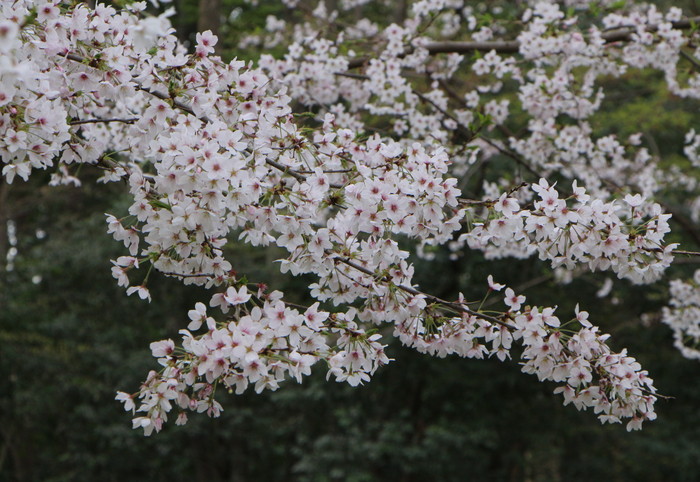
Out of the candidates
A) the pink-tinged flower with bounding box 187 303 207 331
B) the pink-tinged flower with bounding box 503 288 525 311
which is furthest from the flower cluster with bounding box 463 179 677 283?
the pink-tinged flower with bounding box 187 303 207 331

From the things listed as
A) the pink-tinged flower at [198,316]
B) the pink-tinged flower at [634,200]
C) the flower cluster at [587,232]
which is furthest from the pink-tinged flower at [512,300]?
the pink-tinged flower at [198,316]

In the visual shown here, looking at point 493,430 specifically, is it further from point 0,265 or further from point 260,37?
point 0,265

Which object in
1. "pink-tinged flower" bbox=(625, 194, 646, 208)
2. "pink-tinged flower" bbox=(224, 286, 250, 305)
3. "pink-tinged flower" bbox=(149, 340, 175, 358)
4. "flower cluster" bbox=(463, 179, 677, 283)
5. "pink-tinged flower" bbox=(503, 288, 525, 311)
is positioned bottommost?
"pink-tinged flower" bbox=(149, 340, 175, 358)

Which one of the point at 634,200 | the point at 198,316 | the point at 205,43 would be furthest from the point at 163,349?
the point at 634,200

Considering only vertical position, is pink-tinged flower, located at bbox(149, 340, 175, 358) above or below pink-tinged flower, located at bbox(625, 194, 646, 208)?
below

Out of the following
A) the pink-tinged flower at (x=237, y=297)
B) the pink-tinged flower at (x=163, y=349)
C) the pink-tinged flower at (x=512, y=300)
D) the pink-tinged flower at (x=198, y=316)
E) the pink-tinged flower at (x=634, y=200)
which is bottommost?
the pink-tinged flower at (x=163, y=349)

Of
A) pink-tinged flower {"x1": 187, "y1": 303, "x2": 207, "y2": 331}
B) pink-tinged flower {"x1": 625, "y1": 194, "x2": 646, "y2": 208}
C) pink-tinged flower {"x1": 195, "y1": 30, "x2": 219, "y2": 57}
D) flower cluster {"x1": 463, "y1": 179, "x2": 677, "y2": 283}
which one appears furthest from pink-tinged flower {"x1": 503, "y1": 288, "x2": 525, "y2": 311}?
pink-tinged flower {"x1": 195, "y1": 30, "x2": 219, "y2": 57}

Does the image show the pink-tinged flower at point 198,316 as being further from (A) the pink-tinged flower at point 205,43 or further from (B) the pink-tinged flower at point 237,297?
(A) the pink-tinged flower at point 205,43

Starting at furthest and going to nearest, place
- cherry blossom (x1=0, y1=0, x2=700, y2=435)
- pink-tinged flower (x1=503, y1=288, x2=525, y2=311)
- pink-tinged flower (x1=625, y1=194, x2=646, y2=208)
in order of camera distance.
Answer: pink-tinged flower (x1=503, y1=288, x2=525, y2=311), pink-tinged flower (x1=625, y1=194, x2=646, y2=208), cherry blossom (x1=0, y1=0, x2=700, y2=435)

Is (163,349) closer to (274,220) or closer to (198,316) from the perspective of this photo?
(198,316)

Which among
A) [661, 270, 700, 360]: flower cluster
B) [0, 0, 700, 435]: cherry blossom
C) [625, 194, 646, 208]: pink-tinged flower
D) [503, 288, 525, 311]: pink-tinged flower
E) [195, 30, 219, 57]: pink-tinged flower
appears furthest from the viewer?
[661, 270, 700, 360]: flower cluster

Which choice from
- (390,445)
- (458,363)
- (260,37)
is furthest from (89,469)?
(260,37)

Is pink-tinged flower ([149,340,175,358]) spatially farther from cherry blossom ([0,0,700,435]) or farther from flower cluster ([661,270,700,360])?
flower cluster ([661,270,700,360])

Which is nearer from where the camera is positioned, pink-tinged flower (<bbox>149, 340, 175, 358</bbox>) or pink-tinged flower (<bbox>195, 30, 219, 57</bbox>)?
pink-tinged flower (<bbox>149, 340, 175, 358</bbox>)
